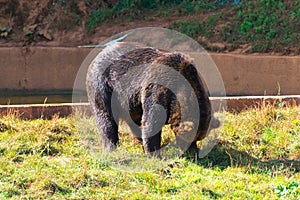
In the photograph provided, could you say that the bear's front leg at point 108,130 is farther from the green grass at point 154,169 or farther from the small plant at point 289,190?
the small plant at point 289,190

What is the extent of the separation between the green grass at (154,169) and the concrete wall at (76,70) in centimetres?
480

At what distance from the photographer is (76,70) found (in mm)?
13367

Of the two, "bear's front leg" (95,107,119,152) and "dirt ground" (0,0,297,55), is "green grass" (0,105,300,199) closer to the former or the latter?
"bear's front leg" (95,107,119,152)

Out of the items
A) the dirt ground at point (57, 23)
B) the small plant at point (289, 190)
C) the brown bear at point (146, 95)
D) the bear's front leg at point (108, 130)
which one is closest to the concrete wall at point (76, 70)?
the dirt ground at point (57, 23)

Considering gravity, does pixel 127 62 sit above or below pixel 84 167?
above

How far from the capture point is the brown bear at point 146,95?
5.67m

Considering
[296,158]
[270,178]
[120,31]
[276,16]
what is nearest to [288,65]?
[276,16]

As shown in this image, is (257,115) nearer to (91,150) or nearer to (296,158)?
(296,158)

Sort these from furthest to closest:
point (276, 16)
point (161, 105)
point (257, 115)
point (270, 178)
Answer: point (276, 16) < point (257, 115) < point (161, 105) < point (270, 178)

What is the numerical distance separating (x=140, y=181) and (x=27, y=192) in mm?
989

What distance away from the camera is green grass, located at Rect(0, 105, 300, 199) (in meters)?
4.80

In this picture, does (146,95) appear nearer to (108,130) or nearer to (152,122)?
(152,122)

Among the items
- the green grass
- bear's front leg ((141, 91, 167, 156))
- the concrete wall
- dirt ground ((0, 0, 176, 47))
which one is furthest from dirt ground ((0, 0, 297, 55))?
bear's front leg ((141, 91, 167, 156))

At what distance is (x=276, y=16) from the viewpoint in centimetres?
1402
